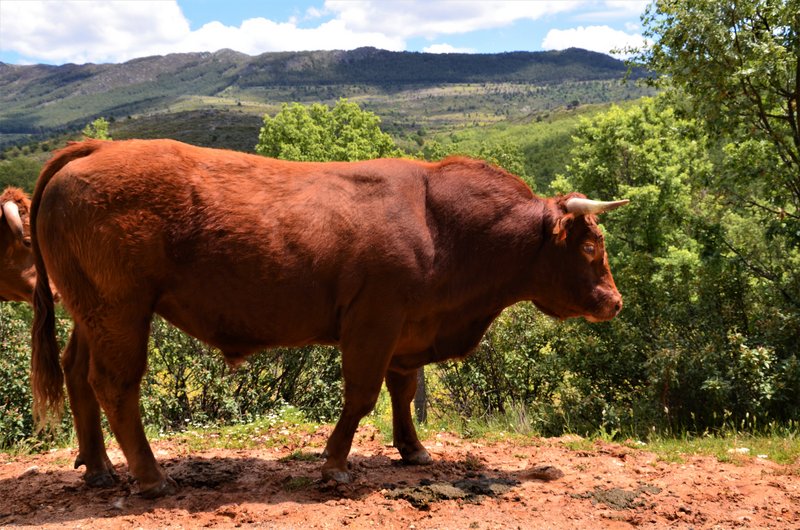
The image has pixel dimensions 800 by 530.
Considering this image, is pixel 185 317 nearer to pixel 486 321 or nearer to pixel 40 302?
pixel 40 302

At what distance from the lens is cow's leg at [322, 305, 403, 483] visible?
19.4ft

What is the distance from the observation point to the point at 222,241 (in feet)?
19.0

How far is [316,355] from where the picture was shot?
35.4 ft

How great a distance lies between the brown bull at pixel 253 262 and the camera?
5707 mm

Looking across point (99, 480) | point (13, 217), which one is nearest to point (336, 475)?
point (99, 480)

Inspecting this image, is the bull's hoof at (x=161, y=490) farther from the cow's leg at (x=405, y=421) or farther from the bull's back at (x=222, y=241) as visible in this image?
the cow's leg at (x=405, y=421)

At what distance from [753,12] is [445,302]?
7.21 m

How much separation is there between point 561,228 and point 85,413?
442cm

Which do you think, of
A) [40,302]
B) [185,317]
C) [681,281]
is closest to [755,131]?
[681,281]

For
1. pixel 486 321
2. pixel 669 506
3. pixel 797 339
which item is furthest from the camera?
pixel 797 339

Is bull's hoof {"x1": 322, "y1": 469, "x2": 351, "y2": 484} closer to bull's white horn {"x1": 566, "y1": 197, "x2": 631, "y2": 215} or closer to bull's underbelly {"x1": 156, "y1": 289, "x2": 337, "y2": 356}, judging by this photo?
bull's underbelly {"x1": 156, "y1": 289, "x2": 337, "y2": 356}

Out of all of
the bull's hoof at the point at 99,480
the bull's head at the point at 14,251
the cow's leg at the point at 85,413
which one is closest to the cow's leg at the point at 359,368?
the bull's hoof at the point at 99,480

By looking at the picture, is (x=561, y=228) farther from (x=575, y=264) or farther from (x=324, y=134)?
(x=324, y=134)

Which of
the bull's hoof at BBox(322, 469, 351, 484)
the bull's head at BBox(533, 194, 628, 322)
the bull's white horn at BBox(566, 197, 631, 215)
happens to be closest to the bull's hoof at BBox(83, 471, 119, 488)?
the bull's hoof at BBox(322, 469, 351, 484)
